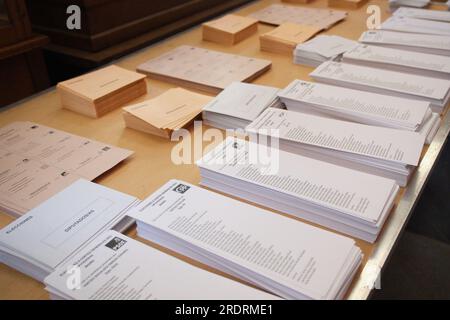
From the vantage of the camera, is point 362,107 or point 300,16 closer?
point 362,107

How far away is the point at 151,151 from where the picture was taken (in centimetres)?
112

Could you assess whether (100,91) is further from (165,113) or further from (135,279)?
(135,279)

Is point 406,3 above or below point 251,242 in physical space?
above

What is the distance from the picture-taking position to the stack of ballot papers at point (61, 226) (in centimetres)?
76

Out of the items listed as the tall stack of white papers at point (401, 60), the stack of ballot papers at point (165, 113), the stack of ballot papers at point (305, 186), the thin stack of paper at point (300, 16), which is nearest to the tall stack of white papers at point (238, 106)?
the stack of ballot papers at point (165, 113)

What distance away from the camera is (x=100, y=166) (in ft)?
3.39

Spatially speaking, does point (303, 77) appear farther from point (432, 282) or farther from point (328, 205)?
point (432, 282)

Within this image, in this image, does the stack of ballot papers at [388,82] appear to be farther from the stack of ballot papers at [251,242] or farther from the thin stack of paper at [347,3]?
the thin stack of paper at [347,3]

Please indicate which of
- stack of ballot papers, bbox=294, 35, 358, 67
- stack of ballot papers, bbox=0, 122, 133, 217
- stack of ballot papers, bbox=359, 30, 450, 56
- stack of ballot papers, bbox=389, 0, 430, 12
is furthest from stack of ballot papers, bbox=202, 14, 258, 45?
stack of ballot papers, bbox=0, 122, 133, 217

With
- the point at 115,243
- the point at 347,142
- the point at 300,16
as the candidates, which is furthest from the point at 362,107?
the point at 300,16

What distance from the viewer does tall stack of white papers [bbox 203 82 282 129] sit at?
1.17 metres

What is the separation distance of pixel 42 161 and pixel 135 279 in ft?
1.72

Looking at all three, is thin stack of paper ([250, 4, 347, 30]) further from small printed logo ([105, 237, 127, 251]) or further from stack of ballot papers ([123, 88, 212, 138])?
small printed logo ([105, 237, 127, 251])

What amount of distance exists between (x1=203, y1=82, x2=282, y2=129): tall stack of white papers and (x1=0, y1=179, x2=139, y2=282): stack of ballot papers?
1.34 ft
